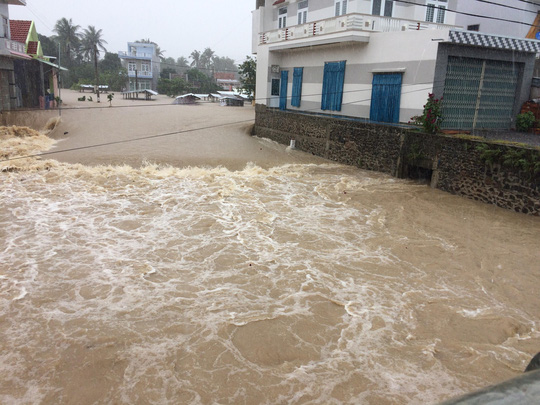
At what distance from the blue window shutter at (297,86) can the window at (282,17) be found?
3029mm

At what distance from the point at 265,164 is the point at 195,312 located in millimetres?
10190

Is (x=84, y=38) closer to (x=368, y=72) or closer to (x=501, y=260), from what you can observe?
(x=368, y=72)

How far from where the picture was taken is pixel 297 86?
18812 millimetres

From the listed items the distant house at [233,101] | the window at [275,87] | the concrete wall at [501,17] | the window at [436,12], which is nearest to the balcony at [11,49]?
the window at [275,87]

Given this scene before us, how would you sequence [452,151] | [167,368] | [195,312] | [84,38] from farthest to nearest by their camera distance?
[84,38] → [452,151] → [195,312] → [167,368]

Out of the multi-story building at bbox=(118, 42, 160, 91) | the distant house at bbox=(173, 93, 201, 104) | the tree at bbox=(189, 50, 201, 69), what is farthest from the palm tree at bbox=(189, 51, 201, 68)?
the distant house at bbox=(173, 93, 201, 104)

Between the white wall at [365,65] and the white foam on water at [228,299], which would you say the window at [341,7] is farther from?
the white foam on water at [228,299]

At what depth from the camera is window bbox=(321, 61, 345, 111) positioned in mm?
16016

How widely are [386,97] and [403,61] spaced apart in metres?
1.27

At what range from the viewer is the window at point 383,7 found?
49.5 ft

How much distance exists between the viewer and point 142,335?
4996 millimetres

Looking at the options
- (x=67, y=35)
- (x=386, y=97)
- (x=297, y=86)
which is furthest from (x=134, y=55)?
(x=386, y=97)

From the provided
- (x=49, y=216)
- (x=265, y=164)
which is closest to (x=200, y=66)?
(x=265, y=164)

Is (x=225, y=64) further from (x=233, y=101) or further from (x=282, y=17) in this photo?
(x=282, y=17)
